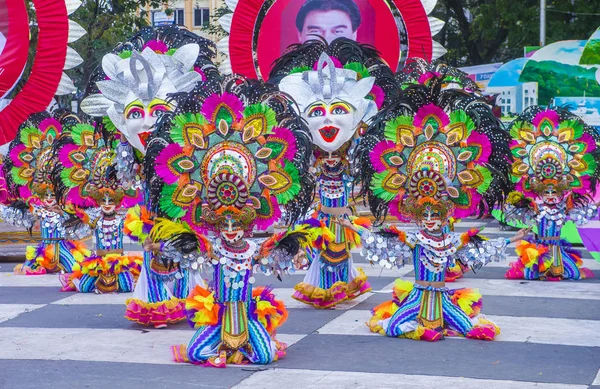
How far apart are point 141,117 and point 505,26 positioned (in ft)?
64.1

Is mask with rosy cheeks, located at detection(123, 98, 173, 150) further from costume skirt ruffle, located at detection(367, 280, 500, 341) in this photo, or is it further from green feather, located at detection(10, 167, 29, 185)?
green feather, located at detection(10, 167, 29, 185)

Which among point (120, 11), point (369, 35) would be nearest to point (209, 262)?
point (369, 35)

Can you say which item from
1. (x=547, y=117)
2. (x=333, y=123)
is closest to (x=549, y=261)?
(x=547, y=117)

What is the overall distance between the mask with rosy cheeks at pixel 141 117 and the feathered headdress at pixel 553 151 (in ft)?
12.7

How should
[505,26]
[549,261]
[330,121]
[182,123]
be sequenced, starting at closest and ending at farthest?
[182,123], [330,121], [549,261], [505,26]

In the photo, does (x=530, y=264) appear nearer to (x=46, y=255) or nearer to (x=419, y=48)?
(x=419, y=48)

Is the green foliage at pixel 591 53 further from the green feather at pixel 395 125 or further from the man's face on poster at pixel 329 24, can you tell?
the green feather at pixel 395 125

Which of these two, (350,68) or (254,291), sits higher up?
(350,68)

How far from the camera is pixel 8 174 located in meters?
11.3

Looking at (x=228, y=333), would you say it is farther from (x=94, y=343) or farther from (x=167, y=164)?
(x=94, y=343)

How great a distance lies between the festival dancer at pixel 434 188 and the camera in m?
7.24

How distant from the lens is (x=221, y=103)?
6.56 metres

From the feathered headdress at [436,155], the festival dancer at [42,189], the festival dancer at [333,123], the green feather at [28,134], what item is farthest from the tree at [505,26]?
the feathered headdress at [436,155]

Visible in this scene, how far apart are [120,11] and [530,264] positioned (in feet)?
47.2
